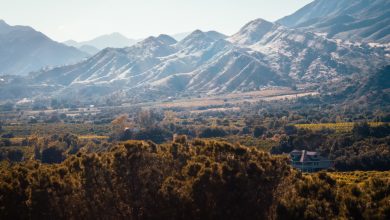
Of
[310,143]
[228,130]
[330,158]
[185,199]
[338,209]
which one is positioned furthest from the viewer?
[228,130]

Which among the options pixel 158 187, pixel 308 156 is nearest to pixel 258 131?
pixel 308 156

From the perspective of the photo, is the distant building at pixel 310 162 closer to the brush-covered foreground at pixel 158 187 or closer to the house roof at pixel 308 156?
the house roof at pixel 308 156

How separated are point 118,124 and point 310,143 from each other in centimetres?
7957

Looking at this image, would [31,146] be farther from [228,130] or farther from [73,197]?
[73,197]

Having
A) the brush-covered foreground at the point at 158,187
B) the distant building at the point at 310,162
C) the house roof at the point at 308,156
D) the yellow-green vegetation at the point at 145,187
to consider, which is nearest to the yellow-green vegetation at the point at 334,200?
the brush-covered foreground at the point at 158,187

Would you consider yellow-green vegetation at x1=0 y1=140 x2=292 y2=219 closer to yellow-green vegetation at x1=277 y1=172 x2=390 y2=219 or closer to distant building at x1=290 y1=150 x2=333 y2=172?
yellow-green vegetation at x1=277 y1=172 x2=390 y2=219

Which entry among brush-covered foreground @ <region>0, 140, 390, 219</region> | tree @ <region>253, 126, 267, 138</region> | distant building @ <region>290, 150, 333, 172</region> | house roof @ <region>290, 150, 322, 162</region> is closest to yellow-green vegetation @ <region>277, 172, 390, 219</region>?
brush-covered foreground @ <region>0, 140, 390, 219</region>

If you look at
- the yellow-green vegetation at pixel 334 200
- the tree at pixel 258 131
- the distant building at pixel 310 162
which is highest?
the yellow-green vegetation at pixel 334 200

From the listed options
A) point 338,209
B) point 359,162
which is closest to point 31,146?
point 359,162

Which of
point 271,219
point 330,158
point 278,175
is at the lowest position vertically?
point 330,158

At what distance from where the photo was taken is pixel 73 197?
44500 mm

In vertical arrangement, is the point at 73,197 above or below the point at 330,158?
above

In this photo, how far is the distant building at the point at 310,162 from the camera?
114875mm

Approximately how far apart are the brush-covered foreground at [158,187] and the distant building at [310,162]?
225 ft
